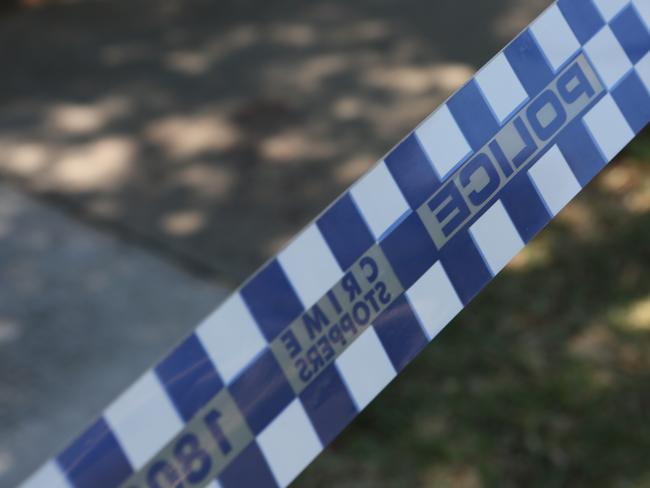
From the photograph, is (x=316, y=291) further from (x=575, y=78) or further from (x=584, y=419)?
(x=584, y=419)

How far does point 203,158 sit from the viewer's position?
4148 millimetres

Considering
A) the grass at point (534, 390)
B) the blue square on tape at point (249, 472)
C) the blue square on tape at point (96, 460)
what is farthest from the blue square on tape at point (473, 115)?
the grass at point (534, 390)

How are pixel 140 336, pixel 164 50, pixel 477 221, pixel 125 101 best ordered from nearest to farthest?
pixel 477 221
pixel 140 336
pixel 125 101
pixel 164 50

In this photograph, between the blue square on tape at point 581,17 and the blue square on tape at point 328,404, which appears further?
the blue square on tape at point 581,17

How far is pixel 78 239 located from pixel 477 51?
189 centimetres

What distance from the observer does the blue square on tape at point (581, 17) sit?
1.37 metres

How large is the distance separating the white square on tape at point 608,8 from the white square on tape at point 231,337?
60 cm

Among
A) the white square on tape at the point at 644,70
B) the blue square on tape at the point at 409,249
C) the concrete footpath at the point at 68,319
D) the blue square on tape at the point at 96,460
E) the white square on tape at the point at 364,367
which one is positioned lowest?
the concrete footpath at the point at 68,319

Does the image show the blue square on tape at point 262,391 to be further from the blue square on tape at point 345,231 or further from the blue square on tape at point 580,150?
the blue square on tape at point 580,150

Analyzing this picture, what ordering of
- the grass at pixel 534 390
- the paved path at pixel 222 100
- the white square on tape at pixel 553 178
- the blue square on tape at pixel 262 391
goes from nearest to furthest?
1. the blue square on tape at pixel 262 391
2. the white square on tape at pixel 553 178
3. the grass at pixel 534 390
4. the paved path at pixel 222 100

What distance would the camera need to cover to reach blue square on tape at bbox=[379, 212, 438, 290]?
124 cm

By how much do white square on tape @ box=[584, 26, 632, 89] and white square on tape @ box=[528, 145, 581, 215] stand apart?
0.12 metres

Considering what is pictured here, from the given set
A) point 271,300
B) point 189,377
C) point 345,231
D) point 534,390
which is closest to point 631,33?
point 345,231

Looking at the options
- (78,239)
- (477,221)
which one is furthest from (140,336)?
(477,221)
